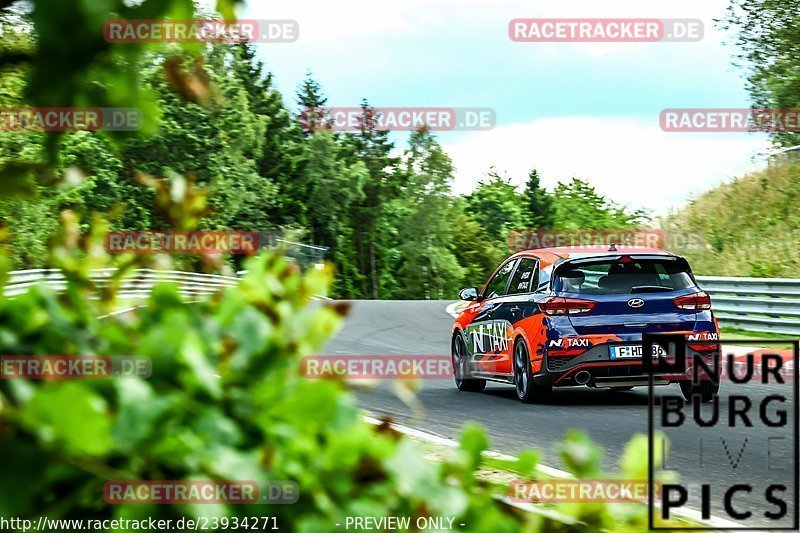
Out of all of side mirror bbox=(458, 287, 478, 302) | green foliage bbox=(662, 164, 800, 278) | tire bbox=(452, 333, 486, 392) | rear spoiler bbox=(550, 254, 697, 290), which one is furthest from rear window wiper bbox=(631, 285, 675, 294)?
green foliage bbox=(662, 164, 800, 278)

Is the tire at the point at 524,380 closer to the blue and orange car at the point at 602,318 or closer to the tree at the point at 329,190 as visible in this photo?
the blue and orange car at the point at 602,318

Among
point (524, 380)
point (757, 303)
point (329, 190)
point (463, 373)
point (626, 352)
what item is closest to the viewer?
point (626, 352)

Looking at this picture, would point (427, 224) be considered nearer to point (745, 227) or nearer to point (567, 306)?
point (745, 227)

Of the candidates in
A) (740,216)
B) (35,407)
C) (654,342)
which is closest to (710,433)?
(654,342)

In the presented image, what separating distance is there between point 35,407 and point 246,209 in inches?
2976

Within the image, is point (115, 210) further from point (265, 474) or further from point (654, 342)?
point (654, 342)

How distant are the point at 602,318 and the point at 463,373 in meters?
3.06

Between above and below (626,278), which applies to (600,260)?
above

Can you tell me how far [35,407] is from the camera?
4.78ft

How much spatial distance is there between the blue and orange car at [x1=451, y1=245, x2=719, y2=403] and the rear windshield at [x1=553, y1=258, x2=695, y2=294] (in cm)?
1

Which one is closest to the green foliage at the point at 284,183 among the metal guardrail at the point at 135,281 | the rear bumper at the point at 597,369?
the metal guardrail at the point at 135,281

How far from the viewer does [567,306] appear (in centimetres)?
1196

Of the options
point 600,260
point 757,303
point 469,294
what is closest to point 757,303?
point 757,303

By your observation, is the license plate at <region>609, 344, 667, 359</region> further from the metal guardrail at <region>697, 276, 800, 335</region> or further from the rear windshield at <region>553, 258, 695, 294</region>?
the metal guardrail at <region>697, 276, 800, 335</region>
